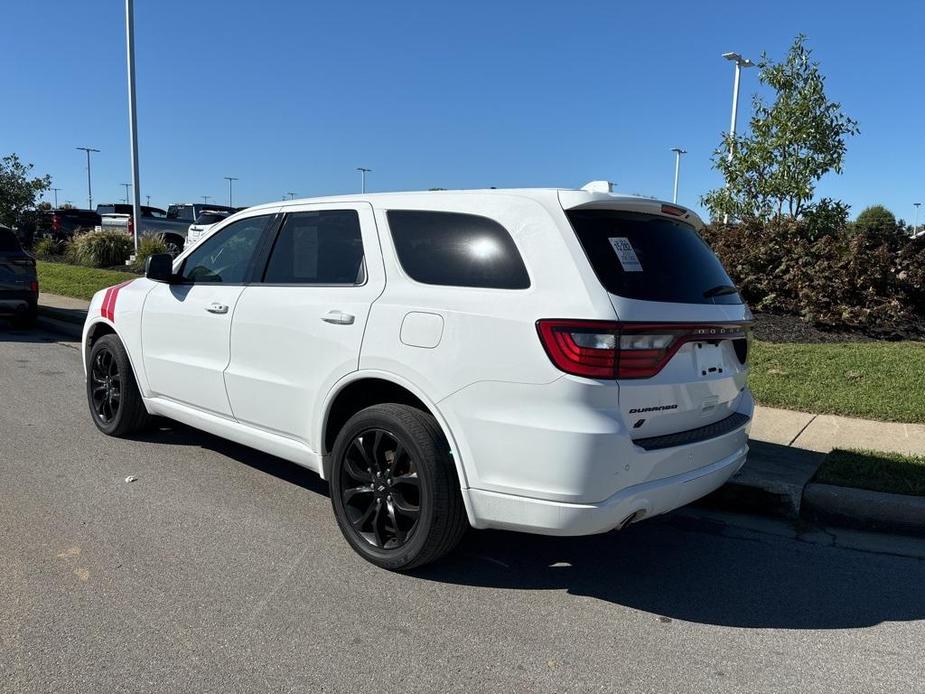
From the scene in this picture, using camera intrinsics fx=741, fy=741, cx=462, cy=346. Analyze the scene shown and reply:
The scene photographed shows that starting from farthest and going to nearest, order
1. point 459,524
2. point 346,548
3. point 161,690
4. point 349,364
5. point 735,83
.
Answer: point 735,83 → point 346,548 → point 349,364 → point 459,524 → point 161,690

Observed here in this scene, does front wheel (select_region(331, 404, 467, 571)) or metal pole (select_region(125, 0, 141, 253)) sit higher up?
metal pole (select_region(125, 0, 141, 253))

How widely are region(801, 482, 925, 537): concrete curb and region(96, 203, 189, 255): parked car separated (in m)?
19.2

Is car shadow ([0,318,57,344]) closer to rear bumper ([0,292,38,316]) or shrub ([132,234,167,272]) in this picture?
rear bumper ([0,292,38,316])

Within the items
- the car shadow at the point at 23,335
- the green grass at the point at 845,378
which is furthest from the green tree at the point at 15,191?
the green grass at the point at 845,378

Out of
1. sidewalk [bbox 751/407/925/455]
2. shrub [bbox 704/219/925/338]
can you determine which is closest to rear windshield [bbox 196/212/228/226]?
shrub [bbox 704/219/925/338]

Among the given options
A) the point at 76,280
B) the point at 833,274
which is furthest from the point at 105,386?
the point at 76,280

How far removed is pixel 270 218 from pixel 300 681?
8.96 feet

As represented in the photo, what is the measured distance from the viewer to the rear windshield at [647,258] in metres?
3.10

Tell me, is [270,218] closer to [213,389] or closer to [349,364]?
[213,389]

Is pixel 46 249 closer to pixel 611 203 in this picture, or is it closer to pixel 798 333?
pixel 798 333

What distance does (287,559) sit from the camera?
366 cm

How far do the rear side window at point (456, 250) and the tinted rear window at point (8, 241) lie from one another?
9.75 meters

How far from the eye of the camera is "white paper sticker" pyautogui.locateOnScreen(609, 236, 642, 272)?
3.15m

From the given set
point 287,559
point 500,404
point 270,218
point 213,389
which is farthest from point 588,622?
point 270,218
